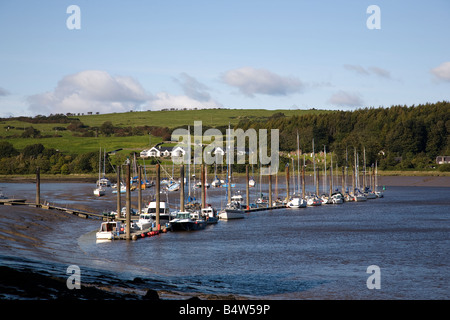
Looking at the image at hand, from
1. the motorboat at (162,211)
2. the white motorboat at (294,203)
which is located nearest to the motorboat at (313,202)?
the white motorboat at (294,203)

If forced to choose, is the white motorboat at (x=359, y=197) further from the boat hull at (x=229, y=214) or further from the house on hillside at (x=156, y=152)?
the house on hillside at (x=156, y=152)

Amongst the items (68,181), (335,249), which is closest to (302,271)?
(335,249)

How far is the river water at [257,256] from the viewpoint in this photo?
3372 cm

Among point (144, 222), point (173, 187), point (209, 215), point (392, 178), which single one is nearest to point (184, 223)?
point (144, 222)

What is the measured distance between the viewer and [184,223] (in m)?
61.2

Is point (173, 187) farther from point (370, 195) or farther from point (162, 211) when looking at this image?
point (162, 211)

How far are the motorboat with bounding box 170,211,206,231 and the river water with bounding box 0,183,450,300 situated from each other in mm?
987

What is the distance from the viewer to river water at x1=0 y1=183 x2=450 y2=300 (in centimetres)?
3372

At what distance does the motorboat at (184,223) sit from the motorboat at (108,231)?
6926 millimetres

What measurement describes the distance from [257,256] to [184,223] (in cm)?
1593

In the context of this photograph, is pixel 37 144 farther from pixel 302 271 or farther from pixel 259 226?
pixel 302 271

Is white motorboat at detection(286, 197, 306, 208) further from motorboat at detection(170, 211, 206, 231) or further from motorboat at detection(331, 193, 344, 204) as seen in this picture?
motorboat at detection(170, 211, 206, 231)

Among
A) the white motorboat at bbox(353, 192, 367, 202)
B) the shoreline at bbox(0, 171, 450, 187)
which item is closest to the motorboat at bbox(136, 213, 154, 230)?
the white motorboat at bbox(353, 192, 367, 202)

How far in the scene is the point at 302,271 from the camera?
39.5 metres
